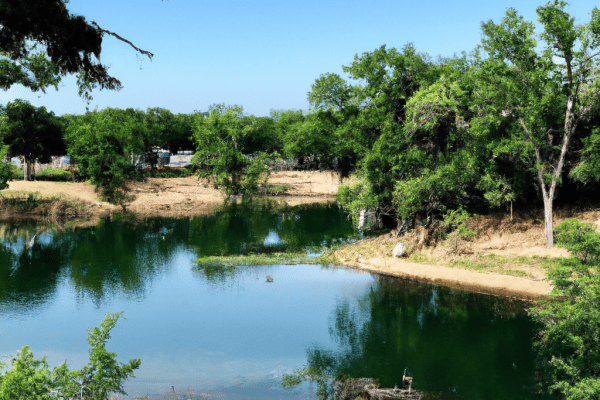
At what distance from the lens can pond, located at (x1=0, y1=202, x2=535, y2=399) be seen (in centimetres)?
1781

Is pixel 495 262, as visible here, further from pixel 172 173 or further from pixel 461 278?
pixel 172 173

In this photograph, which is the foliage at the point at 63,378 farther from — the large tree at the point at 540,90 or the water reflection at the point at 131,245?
the large tree at the point at 540,90

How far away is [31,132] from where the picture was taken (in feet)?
212

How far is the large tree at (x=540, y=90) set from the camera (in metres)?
27.1

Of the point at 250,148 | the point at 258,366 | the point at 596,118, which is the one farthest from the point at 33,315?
the point at 250,148

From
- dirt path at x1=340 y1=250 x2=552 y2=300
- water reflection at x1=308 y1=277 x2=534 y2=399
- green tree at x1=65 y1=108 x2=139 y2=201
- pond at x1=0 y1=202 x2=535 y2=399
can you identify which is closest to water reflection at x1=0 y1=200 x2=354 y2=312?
pond at x1=0 y1=202 x2=535 y2=399

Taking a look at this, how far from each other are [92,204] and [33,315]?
120ft

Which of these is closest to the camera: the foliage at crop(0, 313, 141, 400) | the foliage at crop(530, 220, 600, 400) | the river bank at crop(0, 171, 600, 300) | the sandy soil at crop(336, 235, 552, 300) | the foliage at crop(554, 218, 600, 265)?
the foliage at crop(0, 313, 141, 400)

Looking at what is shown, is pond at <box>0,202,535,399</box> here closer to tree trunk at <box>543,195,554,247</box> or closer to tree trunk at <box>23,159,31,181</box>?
tree trunk at <box>543,195,554,247</box>

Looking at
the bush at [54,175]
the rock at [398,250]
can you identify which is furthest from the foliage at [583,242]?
the bush at [54,175]

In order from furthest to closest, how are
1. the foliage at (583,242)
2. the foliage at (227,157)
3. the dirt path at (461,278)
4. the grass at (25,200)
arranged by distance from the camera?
1. the foliage at (227,157)
2. the grass at (25,200)
3. the dirt path at (461,278)
4. the foliage at (583,242)

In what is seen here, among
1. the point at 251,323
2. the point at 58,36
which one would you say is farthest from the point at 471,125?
the point at 58,36

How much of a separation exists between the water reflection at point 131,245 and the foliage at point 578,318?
19.6 m

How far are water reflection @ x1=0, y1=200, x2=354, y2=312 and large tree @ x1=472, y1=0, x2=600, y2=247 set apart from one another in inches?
668
